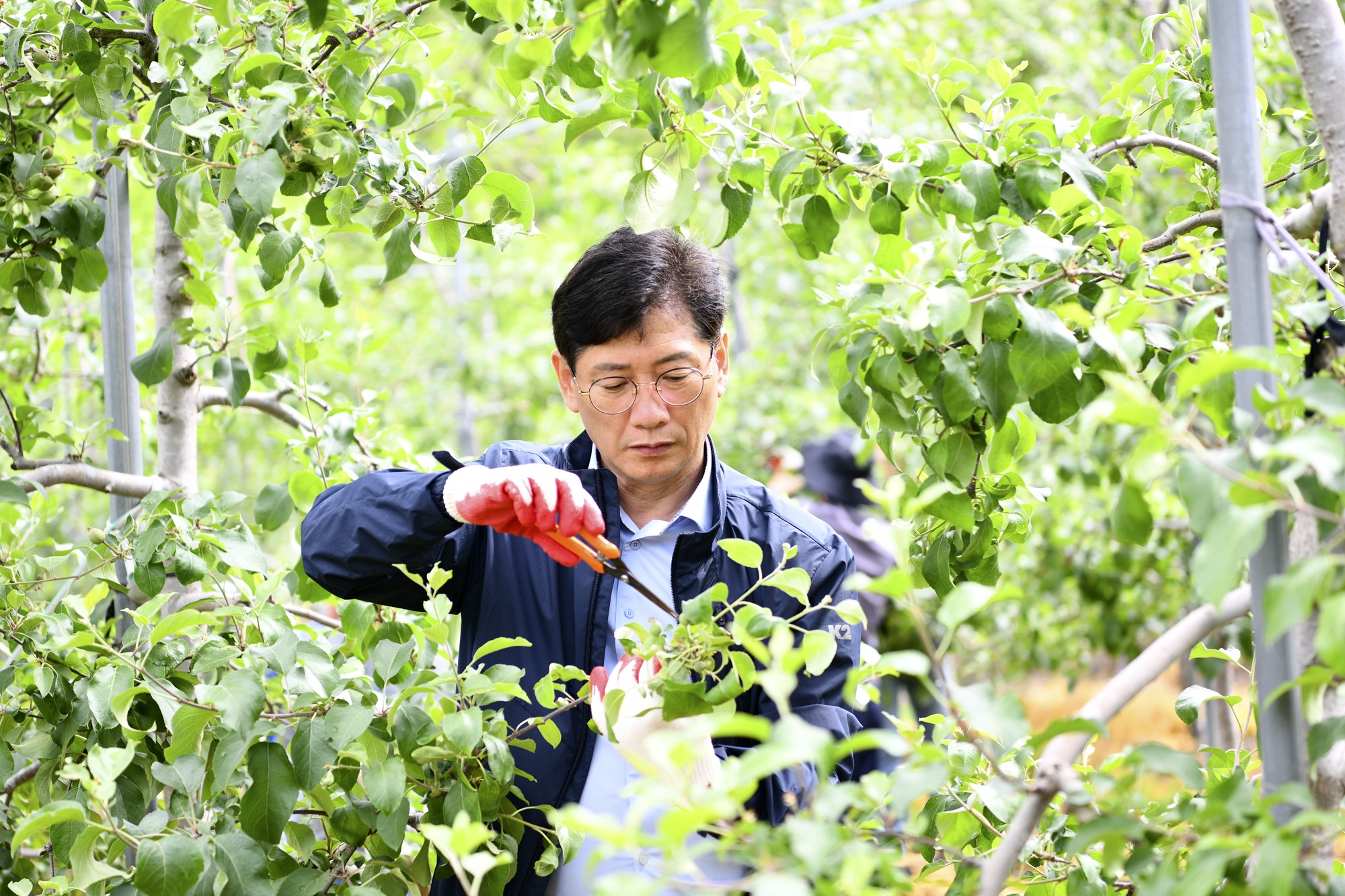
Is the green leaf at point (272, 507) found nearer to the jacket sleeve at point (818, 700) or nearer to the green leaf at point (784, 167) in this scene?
the jacket sleeve at point (818, 700)

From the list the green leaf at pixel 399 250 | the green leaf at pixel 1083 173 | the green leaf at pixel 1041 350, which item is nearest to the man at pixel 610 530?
the green leaf at pixel 399 250

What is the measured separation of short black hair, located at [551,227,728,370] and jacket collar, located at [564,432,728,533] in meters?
0.17

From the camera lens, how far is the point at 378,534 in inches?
60.9

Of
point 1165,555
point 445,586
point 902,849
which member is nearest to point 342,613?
point 445,586

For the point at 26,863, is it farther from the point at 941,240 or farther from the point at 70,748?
the point at 941,240

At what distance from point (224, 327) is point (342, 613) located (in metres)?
0.63

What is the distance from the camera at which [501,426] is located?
7.54m

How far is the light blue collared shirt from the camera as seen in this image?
157 cm

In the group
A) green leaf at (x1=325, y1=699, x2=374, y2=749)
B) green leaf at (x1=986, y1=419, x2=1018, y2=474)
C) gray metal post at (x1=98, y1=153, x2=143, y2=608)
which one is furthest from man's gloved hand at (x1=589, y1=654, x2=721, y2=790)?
gray metal post at (x1=98, y1=153, x2=143, y2=608)

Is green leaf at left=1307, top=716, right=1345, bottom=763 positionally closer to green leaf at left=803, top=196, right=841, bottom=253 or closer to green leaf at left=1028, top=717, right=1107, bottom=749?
green leaf at left=1028, top=717, right=1107, bottom=749

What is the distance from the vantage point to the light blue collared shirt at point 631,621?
1570mm

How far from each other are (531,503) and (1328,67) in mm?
942

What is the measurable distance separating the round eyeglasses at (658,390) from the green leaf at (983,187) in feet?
1.83

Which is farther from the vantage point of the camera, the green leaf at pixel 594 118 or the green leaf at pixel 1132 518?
the green leaf at pixel 594 118
